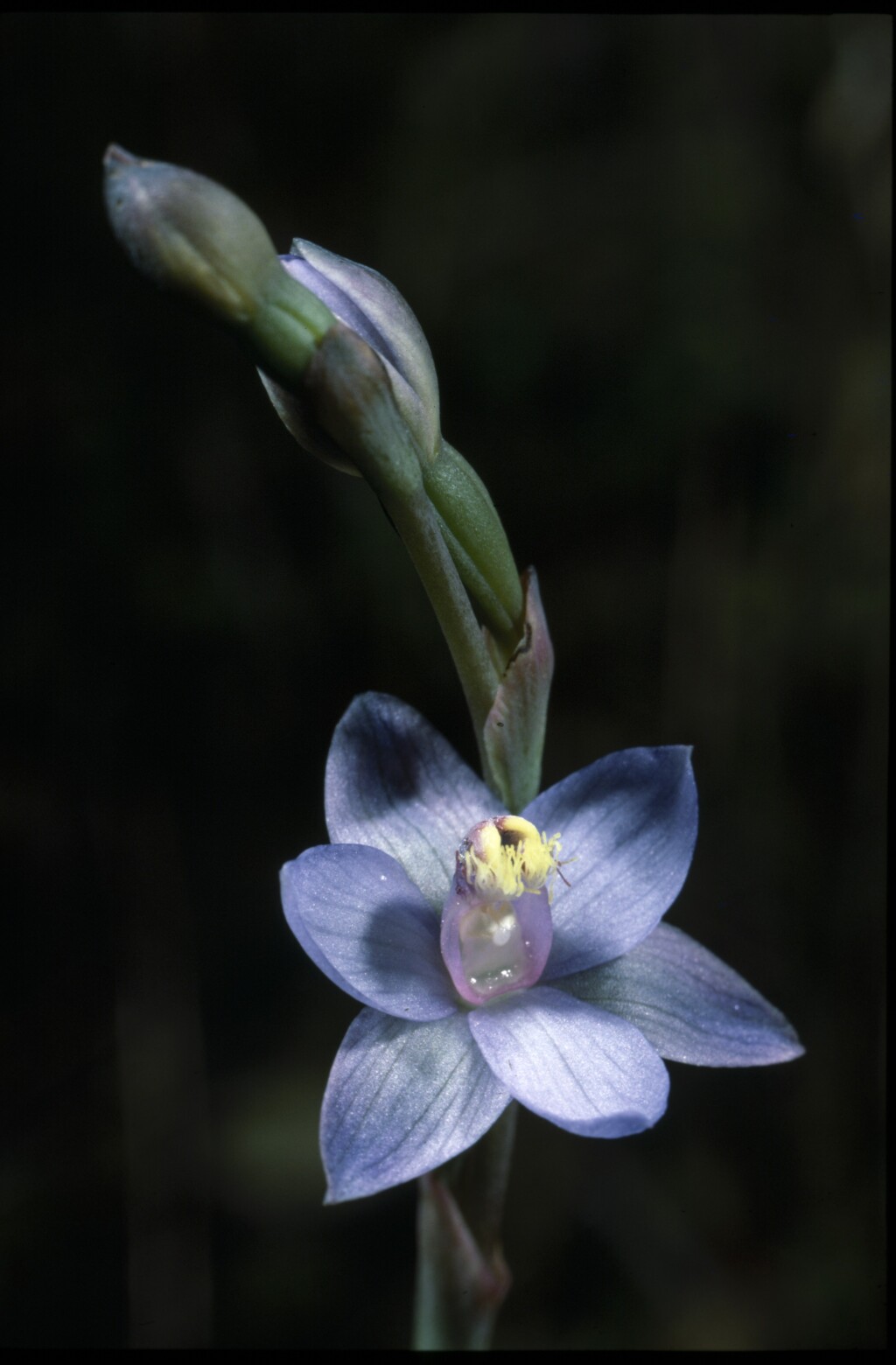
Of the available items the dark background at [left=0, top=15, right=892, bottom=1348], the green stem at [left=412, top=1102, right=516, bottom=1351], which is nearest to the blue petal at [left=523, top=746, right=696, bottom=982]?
the green stem at [left=412, top=1102, right=516, bottom=1351]

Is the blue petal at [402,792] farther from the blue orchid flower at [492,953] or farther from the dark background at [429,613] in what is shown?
the dark background at [429,613]

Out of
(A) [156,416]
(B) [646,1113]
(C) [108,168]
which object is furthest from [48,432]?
(B) [646,1113]

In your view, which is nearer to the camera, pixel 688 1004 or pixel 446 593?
pixel 446 593

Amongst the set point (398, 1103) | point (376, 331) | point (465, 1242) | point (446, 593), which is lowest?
point (465, 1242)

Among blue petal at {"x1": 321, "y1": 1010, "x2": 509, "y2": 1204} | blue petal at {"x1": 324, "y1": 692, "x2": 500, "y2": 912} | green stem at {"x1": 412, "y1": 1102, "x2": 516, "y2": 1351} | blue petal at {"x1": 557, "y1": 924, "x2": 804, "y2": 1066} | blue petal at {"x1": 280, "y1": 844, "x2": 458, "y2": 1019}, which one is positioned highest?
blue petal at {"x1": 324, "y1": 692, "x2": 500, "y2": 912}

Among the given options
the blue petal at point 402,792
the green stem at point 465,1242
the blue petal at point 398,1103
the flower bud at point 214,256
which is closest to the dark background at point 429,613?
the green stem at point 465,1242

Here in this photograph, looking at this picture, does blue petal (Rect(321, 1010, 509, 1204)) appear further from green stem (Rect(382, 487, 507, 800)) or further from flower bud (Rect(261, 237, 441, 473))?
flower bud (Rect(261, 237, 441, 473))

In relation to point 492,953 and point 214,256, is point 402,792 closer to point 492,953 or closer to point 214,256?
point 492,953

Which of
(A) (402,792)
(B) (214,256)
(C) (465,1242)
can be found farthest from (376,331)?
(C) (465,1242)
